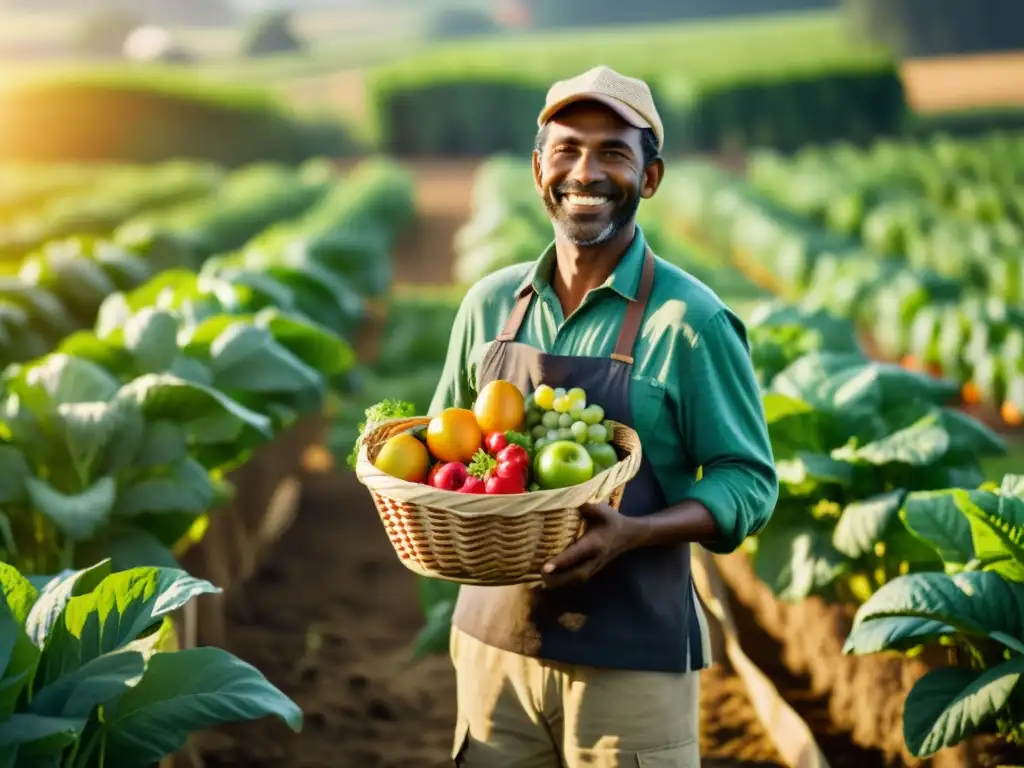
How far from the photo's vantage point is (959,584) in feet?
10.6

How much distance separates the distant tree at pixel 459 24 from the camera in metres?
86.8

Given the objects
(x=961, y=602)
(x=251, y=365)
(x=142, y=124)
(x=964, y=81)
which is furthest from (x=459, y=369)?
(x=964, y=81)

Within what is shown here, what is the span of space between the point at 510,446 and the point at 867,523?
1.83 m

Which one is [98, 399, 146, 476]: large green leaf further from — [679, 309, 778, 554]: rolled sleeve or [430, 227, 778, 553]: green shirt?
[679, 309, 778, 554]: rolled sleeve

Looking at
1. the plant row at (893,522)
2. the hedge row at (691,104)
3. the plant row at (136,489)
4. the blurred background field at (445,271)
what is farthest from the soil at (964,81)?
the plant row at (136,489)

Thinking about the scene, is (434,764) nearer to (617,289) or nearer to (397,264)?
(617,289)

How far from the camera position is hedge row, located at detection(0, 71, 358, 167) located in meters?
32.2

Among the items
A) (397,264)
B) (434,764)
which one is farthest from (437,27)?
(434,764)

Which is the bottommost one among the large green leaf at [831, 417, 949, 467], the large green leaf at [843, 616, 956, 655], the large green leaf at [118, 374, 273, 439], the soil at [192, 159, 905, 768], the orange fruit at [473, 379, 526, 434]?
the soil at [192, 159, 905, 768]

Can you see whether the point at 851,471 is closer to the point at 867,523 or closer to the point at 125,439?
the point at 867,523

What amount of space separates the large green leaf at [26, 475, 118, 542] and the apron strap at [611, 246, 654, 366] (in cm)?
170

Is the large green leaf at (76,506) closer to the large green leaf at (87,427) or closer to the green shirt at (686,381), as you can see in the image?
the large green leaf at (87,427)

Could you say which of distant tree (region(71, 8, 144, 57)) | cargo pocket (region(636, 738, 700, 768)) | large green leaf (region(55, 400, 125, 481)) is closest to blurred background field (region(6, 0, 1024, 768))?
large green leaf (region(55, 400, 125, 481))

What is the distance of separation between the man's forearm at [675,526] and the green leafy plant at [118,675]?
0.71 metres
